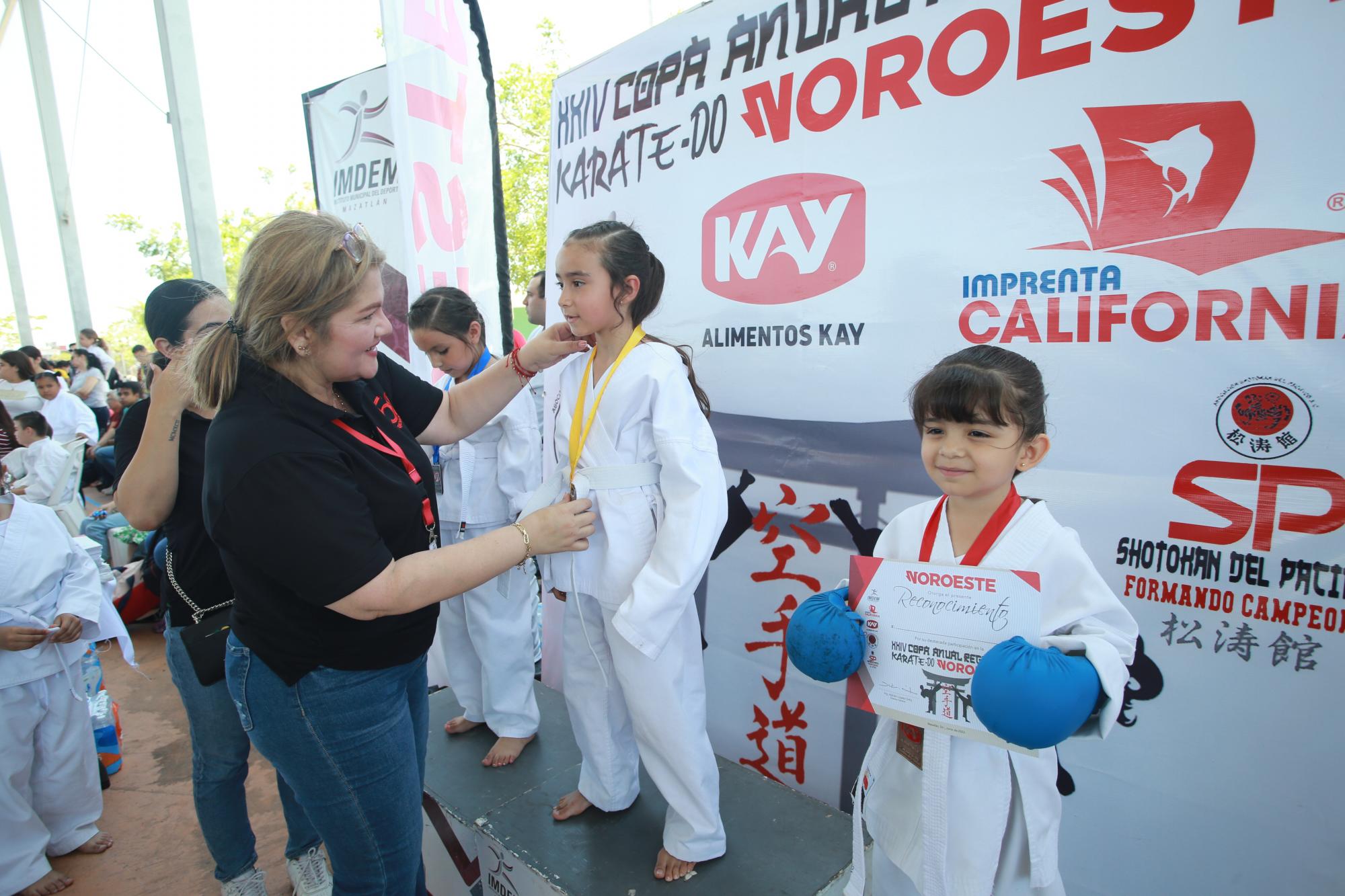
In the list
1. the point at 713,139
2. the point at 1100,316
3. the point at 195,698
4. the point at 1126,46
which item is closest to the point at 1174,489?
the point at 1100,316

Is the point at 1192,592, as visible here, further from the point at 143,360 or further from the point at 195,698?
the point at 143,360

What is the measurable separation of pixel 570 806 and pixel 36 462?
5455 mm

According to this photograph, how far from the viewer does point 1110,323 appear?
1.52 metres

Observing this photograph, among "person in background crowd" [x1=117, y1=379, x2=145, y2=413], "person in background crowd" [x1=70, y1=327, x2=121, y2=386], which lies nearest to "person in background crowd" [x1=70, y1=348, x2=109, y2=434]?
"person in background crowd" [x1=117, y1=379, x2=145, y2=413]

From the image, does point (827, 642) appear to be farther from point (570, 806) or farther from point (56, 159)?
point (56, 159)

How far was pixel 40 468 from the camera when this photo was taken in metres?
5.05

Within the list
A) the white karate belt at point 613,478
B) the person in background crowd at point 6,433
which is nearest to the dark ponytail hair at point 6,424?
the person in background crowd at point 6,433

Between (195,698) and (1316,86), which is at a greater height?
(1316,86)

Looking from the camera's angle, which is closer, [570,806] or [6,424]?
[570,806]

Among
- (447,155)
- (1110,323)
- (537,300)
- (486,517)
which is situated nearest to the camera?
(1110,323)

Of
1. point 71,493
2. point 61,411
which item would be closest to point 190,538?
point 71,493

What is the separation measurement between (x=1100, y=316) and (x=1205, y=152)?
0.36 meters

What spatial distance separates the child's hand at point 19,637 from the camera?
215cm

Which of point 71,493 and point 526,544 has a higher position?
point 526,544
